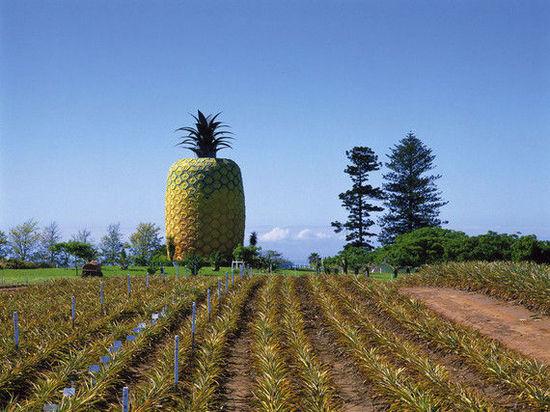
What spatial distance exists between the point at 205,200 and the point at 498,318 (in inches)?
1249

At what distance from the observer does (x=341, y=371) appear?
10.8m

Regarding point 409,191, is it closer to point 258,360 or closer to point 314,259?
point 314,259

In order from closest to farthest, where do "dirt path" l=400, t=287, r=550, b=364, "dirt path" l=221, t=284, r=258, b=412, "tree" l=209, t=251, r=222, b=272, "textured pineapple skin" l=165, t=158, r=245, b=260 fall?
"dirt path" l=221, t=284, r=258, b=412 → "dirt path" l=400, t=287, r=550, b=364 → "tree" l=209, t=251, r=222, b=272 → "textured pineapple skin" l=165, t=158, r=245, b=260

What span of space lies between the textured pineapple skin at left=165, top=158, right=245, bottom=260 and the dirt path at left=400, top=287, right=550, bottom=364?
2701 cm

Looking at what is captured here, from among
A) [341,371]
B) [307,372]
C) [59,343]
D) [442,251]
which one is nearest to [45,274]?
[59,343]

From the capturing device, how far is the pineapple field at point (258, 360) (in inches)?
340

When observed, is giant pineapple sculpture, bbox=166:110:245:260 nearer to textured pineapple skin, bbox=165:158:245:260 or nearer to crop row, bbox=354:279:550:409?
textured pineapple skin, bbox=165:158:245:260

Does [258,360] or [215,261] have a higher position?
[215,261]

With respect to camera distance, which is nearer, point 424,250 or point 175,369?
point 175,369

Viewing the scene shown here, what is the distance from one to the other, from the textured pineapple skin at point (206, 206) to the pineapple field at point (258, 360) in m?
26.5

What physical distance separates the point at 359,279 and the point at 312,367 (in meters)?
14.0

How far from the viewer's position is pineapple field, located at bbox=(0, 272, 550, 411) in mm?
8641

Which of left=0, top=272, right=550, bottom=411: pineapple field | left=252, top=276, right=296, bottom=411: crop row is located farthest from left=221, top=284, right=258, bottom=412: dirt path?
left=252, top=276, right=296, bottom=411: crop row

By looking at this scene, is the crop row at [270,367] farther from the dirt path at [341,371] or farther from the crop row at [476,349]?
the crop row at [476,349]
